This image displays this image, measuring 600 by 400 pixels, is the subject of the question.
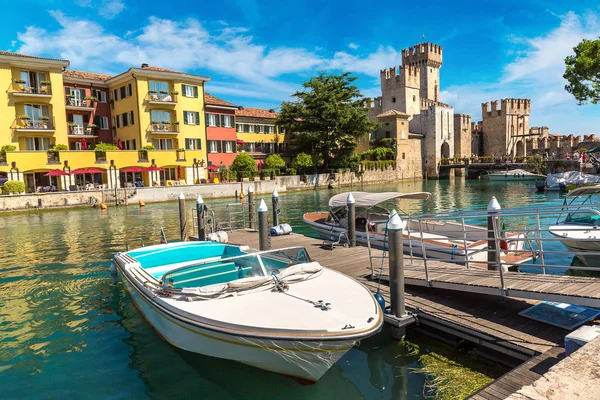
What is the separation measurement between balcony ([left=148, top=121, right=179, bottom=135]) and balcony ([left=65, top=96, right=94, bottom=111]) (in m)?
7.66

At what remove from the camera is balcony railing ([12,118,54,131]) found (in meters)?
39.9

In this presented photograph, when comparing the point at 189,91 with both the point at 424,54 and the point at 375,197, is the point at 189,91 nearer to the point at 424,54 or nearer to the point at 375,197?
the point at 375,197

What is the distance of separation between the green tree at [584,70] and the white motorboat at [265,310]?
38106 millimetres

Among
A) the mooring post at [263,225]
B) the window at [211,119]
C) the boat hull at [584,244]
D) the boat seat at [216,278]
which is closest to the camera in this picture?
the boat seat at [216,278]

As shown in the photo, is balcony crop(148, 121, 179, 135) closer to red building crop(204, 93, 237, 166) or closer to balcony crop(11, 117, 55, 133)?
red building crop(204, 93, 237, 166)

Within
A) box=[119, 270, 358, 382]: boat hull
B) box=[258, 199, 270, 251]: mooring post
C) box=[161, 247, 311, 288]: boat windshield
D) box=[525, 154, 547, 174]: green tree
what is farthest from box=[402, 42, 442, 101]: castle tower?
box=[119, 270, 358, 382]: boat hull

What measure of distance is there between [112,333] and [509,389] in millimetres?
7849

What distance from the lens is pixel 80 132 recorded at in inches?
1821

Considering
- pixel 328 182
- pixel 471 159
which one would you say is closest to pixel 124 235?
pixel 328 182

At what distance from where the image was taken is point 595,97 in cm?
3594

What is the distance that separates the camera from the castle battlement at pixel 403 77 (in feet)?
251

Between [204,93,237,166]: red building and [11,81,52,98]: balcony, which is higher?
[11,81,52,98]: balcony

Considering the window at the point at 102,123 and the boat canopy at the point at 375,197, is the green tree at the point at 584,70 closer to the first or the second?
the boat canopy at the point at 375,197

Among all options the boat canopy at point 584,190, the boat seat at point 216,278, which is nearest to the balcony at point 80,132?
the boat seat at point 216,278
